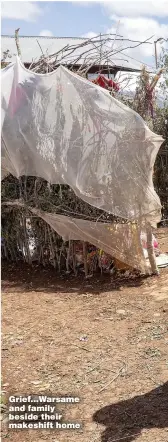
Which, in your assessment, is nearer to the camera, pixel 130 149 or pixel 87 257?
pixel 130 149

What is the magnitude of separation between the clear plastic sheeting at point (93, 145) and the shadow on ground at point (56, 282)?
79 cm

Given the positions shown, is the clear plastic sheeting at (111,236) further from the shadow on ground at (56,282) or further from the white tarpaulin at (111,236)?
the shadow on ground at (56,282)

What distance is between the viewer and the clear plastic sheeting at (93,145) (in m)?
5.06

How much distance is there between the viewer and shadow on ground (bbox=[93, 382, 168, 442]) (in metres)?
2.65

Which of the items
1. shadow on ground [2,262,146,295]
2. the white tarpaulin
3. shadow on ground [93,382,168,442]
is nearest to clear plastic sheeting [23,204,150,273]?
the white tarpaulin

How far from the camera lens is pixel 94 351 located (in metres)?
3.74

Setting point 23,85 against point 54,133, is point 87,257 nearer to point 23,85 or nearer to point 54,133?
point 54,133

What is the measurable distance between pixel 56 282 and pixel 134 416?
2921mm

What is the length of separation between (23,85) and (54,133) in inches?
27.9

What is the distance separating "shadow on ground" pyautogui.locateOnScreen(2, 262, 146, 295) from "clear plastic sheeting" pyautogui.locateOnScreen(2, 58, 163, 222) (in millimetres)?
795

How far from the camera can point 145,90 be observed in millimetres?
6562

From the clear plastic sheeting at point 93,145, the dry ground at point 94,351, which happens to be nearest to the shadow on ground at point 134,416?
the dry ground at point 94,351

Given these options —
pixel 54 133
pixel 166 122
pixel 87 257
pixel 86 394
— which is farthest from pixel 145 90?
pixel 86 394

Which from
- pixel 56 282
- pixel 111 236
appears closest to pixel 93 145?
pixel 111 236
